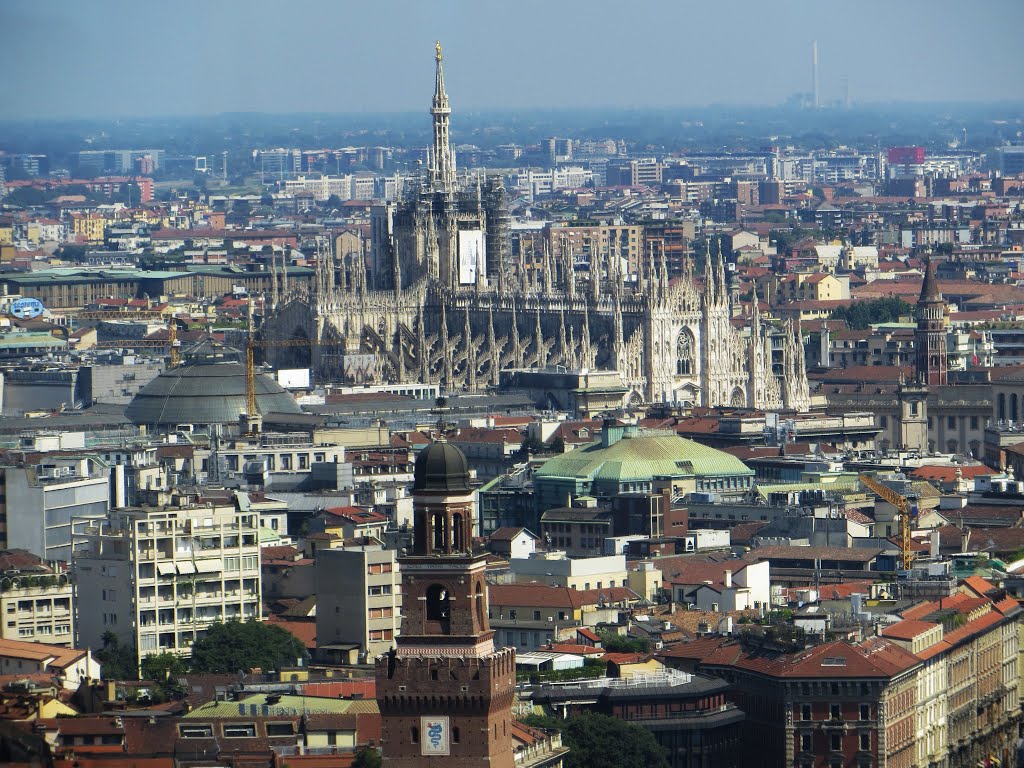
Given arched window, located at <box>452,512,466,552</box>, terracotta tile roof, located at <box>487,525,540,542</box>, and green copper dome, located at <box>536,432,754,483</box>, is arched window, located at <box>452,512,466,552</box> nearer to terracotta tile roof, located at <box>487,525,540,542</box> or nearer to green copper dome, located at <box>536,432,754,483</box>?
terracotta tile roof, located at <box>487,525,540,542</box>

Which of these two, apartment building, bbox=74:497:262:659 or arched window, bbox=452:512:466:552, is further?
apartment building, bbox=74:497:262:659

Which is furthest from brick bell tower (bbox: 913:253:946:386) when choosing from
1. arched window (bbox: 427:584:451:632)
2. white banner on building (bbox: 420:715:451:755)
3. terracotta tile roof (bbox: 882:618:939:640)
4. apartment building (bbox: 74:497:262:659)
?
white banner on building (bbox: 420:715:451:755)

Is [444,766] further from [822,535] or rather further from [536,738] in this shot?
[822,535]

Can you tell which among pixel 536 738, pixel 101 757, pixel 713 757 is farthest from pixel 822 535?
pixel 101 757

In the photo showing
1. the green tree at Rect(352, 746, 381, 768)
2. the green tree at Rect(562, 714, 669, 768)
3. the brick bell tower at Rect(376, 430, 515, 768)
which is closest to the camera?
the brick bell tower at Rect(376, 430, 515, 768)

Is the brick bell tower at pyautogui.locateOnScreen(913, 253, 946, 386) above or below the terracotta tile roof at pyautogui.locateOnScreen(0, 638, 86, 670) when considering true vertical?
below

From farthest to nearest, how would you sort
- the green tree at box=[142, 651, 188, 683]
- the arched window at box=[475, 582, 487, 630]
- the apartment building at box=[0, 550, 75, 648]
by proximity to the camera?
the apartment building at box=[0, 550, 75, 648], the green tree at box=[142, 651, 188, 683], the arched window at box=[475, 582, 487, 630]

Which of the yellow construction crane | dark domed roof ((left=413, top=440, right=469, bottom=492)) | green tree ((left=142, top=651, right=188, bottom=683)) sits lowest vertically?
the yellow construction crane
